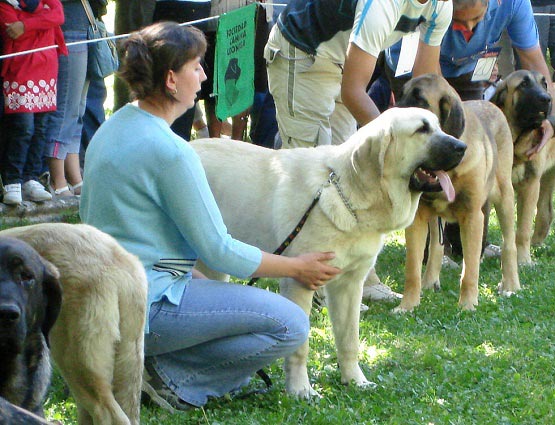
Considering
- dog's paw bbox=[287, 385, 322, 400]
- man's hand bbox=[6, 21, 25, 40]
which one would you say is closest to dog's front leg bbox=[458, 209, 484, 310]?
dog's paw bbox=[287, 385, 322, 400]

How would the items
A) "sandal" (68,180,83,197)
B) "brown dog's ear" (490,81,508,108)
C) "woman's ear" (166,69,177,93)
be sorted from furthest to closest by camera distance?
"sandal" (68,180,83,197) < "brown dog's ear" (490,81,508,108) < "woman's ear" (166,69,177,93)

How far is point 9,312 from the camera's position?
2.94 m

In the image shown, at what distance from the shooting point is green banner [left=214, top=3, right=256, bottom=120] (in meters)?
7.77

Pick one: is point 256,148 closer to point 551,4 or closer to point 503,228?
point 503,228

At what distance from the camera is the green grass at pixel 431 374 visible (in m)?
4.30

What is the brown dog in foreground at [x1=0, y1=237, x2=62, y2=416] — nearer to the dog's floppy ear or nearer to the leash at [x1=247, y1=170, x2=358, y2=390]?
the leash at [x1=247, y1=170, x2=358, y2=390]

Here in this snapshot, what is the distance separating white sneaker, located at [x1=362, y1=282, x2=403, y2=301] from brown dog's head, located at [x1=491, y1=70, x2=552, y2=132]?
5.79ft

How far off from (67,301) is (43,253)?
19cm

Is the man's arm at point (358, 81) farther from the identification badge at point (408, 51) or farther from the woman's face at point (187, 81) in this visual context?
the woman's face at point (187, 81)

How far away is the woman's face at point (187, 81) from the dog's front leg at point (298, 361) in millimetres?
1032

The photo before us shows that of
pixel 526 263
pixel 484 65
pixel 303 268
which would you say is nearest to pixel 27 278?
pixel 303 268

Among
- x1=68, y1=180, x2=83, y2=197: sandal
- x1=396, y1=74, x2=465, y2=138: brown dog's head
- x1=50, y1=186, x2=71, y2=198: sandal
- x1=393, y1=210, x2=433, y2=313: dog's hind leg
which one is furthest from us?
x1=68, y1=180, x2=83, y2=197: sandal

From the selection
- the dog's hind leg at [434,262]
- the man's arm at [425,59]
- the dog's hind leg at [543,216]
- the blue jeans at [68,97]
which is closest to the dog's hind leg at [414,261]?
the dog's hind leg at [434,262]

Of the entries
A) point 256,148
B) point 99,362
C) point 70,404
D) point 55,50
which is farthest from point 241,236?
point 55,50
